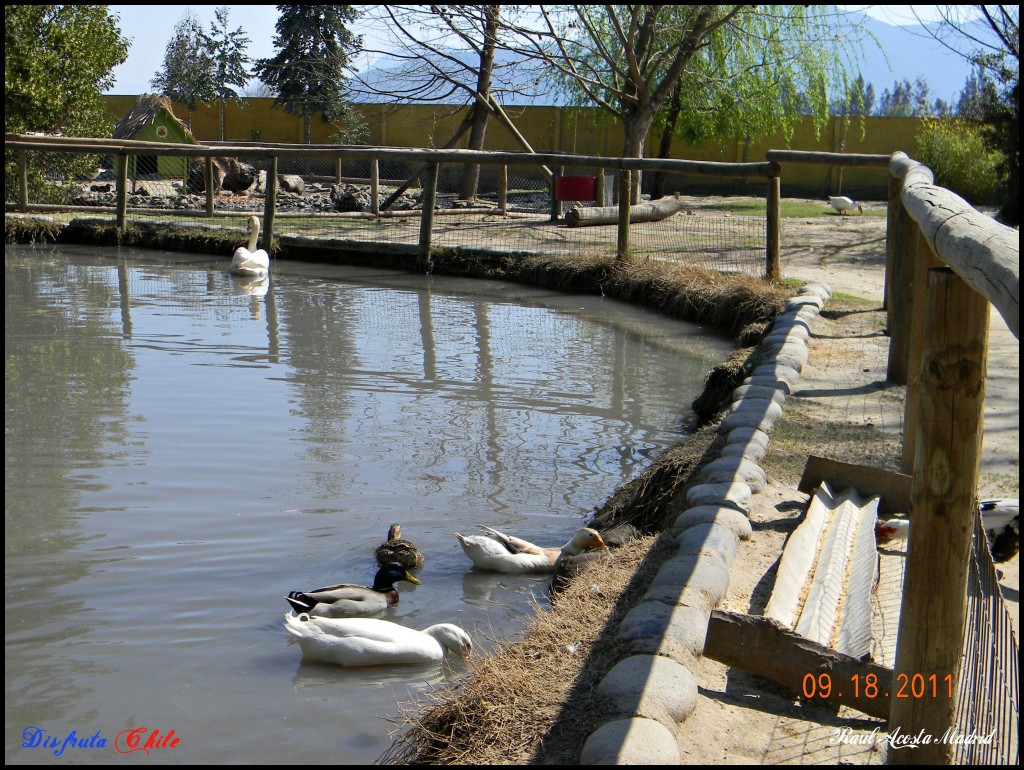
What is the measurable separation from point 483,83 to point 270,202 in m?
5.08

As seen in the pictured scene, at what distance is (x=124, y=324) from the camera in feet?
34.2

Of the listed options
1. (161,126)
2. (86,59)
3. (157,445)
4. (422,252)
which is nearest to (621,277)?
(422,252)

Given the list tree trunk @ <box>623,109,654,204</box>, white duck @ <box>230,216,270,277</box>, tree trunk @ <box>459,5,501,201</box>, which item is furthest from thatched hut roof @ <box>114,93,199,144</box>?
tree trunk @ <box>623,109,654,204</box>

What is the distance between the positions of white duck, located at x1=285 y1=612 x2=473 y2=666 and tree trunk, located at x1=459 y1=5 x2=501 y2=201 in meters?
14.2

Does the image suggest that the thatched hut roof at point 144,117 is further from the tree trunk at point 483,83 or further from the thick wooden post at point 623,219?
the thick wooden post at point 623,219

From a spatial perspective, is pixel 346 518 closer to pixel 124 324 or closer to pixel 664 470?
pixel 664 470

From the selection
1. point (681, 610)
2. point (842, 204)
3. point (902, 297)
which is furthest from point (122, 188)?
point (681, 610)

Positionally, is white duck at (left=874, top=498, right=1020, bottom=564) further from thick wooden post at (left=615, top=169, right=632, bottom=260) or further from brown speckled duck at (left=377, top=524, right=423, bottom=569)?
thick wooden post at (left=615, top=169, right=632, bottom=260)

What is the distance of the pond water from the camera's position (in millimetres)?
3533

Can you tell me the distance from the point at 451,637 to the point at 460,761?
109 cm

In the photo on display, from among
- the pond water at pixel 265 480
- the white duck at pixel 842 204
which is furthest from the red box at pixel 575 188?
the pond water at pixel 265 480

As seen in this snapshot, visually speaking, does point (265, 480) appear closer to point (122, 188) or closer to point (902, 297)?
point (902, 297)

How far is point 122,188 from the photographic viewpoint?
1667 centimetres

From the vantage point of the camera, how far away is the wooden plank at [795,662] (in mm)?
2807
